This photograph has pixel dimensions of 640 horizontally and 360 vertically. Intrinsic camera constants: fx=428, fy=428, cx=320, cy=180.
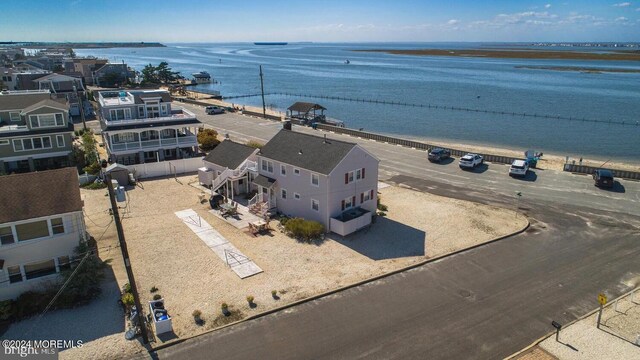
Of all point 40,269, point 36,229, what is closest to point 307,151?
point 36,229

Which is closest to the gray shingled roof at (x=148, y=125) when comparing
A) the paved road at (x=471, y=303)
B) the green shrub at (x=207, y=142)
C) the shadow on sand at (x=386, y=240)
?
the green shrub at (x=207, y=142)

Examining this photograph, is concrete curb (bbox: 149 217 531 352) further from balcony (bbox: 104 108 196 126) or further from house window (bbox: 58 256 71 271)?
balcony (bbox: 104 108 196 126)

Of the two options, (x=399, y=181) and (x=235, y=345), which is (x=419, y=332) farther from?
(x=399, y=181)

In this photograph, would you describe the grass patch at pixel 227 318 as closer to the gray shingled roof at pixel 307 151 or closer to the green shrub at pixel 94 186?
the gray shingled roof at pixel 307 151

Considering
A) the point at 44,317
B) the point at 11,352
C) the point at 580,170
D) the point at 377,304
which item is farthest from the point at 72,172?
the point at 580,170

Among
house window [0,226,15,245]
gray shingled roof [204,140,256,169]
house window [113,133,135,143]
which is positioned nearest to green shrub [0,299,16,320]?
house window [0,226,15,245]

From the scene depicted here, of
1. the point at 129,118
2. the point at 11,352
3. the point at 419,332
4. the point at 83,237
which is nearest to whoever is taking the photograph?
the point at 11,352

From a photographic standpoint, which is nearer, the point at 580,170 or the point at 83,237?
the point at 83,237

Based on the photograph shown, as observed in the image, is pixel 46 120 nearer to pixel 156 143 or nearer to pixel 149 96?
pixel 156 143
